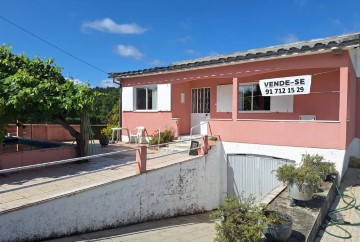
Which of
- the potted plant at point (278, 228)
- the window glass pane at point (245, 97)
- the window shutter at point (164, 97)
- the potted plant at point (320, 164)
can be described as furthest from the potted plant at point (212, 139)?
the potted plant at point (278, 228)

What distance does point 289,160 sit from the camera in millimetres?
10500

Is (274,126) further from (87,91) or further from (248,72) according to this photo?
(87,91)

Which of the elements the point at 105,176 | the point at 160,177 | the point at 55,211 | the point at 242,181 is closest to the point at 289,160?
the point at 242,181

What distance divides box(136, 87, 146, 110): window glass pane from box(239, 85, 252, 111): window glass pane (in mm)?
5488

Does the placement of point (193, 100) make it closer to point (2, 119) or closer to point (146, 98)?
point (146, 98)

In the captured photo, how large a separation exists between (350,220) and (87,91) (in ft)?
30.5

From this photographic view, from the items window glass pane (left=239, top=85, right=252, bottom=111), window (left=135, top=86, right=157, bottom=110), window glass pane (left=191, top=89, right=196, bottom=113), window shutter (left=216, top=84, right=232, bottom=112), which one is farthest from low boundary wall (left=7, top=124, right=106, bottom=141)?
window glass pane (left=239, top=85, right=252, bottom=111)

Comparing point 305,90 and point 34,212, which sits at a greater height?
point 305,90

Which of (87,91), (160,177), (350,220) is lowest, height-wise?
(350,220)

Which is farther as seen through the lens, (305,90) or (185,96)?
(185,96)

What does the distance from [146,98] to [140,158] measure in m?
8.23

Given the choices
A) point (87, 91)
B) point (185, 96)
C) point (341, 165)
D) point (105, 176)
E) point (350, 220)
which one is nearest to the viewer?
point (350, 220)

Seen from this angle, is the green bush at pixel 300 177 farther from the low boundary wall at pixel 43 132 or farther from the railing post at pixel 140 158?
the low boundary wall at pixel 43 132

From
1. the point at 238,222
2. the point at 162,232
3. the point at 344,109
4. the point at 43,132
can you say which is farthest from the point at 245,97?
the point at 43,132
